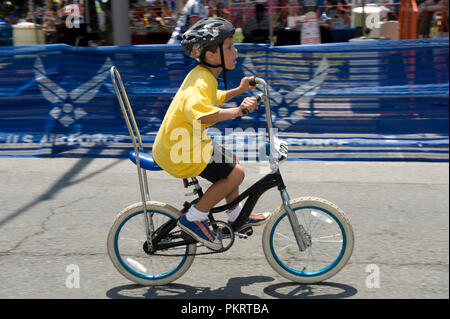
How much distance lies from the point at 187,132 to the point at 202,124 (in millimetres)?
109

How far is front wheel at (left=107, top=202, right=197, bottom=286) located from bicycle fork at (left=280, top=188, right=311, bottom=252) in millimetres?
692

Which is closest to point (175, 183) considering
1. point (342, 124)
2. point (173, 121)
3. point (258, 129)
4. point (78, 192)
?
point (78, 192)

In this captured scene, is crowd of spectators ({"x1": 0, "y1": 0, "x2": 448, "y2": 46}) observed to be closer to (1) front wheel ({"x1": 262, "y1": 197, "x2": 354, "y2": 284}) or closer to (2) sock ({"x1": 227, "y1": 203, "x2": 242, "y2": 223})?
(2) sock ({"x1": 227, "y1": 203, "x2": 242, "y2": 223})

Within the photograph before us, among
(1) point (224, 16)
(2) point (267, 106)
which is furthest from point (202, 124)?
(1) point (224, 16)

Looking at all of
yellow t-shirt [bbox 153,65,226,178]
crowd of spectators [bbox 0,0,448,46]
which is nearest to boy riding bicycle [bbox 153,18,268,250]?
yellow t-shirt [bbox 153,65,226,178]

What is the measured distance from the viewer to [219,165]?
3.84 m

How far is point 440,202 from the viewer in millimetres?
5871

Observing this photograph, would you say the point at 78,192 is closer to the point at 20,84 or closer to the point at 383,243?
the point at 20,84

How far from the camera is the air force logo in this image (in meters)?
8.29

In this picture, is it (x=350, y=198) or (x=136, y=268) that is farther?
(x=350, y=198)

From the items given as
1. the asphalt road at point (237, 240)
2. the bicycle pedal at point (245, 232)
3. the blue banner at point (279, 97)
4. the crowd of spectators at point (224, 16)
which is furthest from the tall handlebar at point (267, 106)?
the crowd of spectators at point (224, 16)

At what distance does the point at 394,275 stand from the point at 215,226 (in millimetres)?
1288

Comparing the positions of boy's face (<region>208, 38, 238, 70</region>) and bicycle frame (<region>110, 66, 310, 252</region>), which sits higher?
boy's face (<region>208, 38, 238, 70</region>)

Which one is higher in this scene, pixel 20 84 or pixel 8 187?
pixel 20 84
